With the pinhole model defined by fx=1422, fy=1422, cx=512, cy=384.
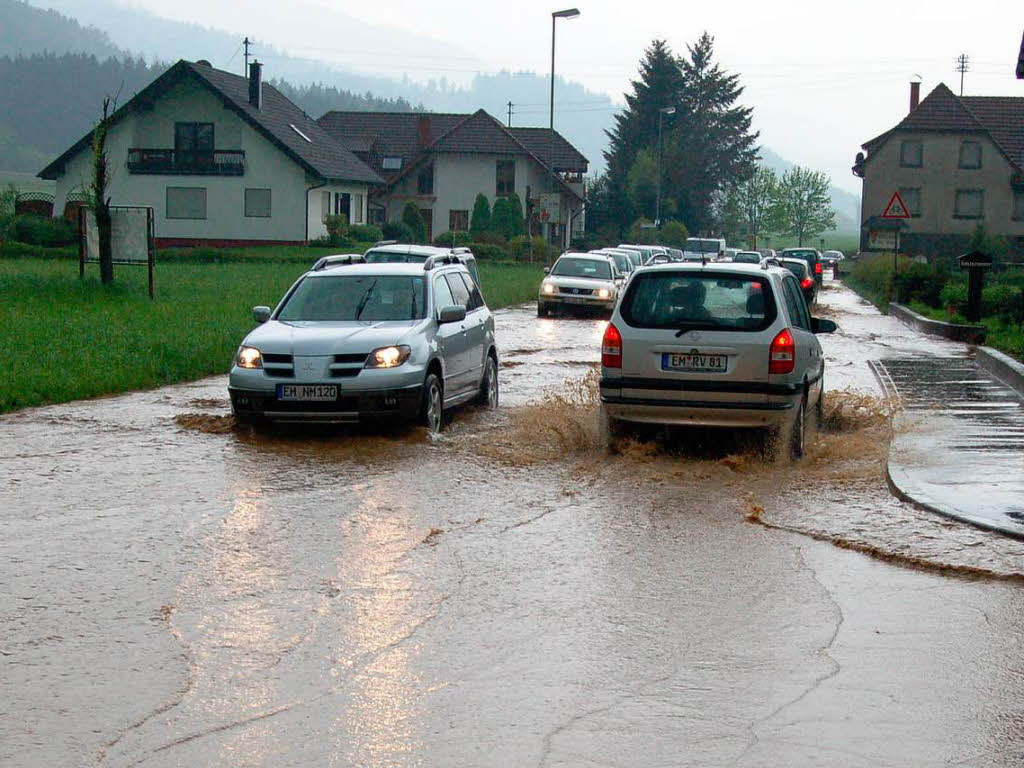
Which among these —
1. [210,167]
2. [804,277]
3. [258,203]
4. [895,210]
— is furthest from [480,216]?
Result: [895,210]

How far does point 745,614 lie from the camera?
6.75m

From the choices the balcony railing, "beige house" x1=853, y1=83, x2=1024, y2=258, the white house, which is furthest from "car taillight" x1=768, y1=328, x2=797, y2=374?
"beige house" x1=853, y1=83, x2=1024, y2=258

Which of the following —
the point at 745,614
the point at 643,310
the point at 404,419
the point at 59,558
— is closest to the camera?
the point at 745,614

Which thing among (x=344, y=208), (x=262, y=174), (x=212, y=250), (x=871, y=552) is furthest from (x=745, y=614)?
(x=344, y=208)

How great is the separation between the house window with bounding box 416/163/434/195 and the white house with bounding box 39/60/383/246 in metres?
21.6

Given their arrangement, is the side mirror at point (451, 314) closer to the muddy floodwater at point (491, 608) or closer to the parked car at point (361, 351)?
the parked car at point (361, 351)

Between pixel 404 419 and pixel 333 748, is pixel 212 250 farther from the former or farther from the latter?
pixel 333 748

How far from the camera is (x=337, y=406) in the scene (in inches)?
476

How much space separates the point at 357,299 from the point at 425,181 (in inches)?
2950

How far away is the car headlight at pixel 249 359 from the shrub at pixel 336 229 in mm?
48793

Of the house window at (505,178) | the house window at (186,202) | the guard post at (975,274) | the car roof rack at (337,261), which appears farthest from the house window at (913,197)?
the car roof rack at (337,261)

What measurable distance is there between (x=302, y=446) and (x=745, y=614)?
6.06 meters

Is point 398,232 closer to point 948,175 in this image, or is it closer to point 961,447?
point 948,175

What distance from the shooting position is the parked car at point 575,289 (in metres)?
33.6
